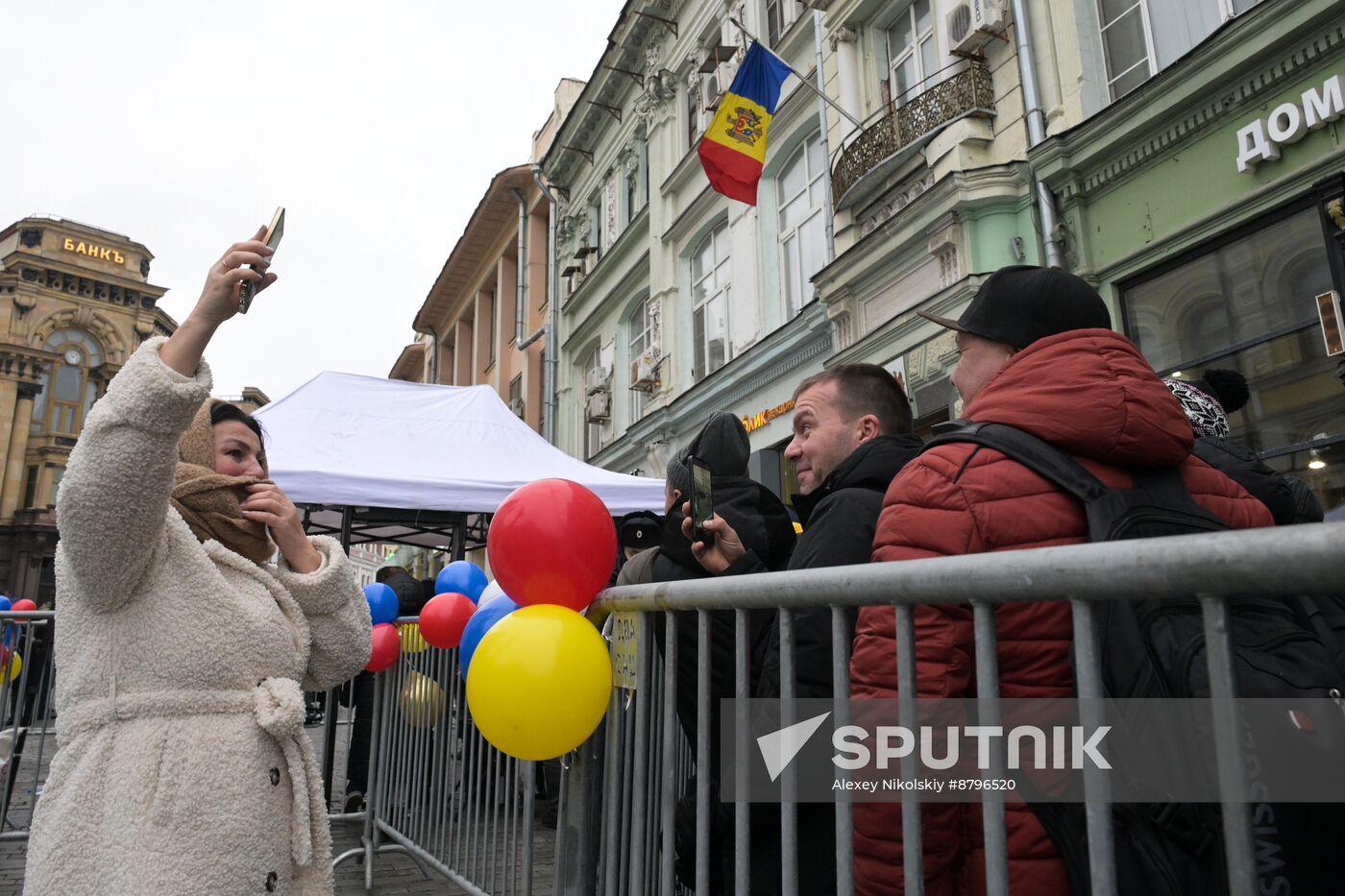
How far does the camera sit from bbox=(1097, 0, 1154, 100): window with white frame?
791cm

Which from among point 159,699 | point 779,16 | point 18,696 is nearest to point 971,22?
point 779,16

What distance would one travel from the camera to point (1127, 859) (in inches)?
45.9

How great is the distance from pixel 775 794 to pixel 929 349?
8.34 meters

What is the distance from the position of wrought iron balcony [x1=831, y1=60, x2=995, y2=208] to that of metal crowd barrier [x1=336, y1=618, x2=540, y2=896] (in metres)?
7.54

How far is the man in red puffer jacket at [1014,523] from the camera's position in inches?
52.1

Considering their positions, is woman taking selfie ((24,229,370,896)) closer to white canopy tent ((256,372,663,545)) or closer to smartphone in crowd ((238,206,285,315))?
smartphone in crowd ((238,206,285,315))

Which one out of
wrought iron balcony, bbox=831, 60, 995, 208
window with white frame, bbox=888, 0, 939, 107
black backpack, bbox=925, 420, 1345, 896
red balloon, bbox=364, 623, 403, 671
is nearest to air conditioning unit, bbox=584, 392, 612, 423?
wrought iron balcony, bbox=831, 60, 995, 208

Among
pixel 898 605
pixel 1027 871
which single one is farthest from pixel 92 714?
pixel 1027 871

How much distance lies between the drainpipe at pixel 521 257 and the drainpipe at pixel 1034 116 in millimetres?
15761

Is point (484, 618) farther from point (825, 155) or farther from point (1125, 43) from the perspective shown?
point (825, 155)

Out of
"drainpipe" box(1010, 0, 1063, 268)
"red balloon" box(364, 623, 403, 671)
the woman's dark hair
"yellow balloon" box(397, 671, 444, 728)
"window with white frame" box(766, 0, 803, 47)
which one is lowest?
"yellow balloon" box(397, 671, 444, 728)

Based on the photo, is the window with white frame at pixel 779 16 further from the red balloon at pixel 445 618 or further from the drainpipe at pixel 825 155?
the red balloon at pixel 445 618

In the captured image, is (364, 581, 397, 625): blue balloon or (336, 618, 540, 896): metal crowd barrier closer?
(336, 618, 540, 896): metal crowd barrier

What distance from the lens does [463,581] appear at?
6.07 metres
